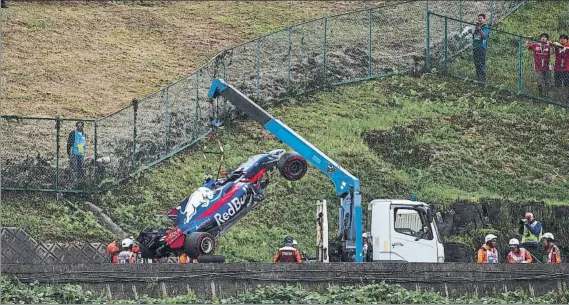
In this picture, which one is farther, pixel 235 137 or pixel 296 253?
pixel 235 137

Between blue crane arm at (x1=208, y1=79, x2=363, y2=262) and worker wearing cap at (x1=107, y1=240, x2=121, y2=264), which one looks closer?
blue crane arm at (x1=208, y1=79, x2=363, y2=262)

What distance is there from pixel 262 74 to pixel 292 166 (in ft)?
44.8

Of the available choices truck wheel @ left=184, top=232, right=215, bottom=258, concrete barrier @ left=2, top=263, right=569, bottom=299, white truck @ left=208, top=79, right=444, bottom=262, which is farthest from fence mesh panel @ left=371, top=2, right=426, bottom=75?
concrete barrier @ left=2, top=263, right=569, bottom=299

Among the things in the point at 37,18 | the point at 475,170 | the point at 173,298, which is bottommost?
the point at 173,298

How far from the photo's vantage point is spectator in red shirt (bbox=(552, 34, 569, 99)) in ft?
157

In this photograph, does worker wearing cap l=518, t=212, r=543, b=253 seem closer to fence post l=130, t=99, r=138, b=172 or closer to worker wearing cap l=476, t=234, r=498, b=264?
worker wearing cap l=476, t=234, r=498, b=264

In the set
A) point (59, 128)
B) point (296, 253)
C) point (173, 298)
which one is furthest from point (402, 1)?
point (173, 298)

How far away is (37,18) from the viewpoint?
178ft

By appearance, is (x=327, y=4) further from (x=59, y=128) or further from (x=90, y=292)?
(x=90, y=292)

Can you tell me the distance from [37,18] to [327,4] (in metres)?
10.8

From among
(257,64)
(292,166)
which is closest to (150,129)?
(257,64)

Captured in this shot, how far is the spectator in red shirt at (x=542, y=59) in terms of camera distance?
4841cm

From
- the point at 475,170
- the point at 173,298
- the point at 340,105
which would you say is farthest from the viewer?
the point at 340,105

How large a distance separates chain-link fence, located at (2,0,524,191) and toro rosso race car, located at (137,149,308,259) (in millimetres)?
7328
